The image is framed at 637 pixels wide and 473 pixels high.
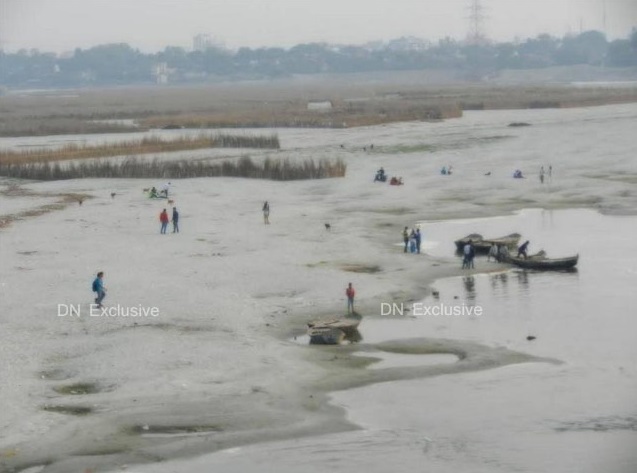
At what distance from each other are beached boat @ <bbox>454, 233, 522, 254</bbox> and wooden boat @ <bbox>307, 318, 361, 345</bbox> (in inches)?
424

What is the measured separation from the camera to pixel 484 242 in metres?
35.6

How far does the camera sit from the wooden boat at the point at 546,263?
108ft

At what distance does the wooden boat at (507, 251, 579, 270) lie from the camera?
3300 centimetres

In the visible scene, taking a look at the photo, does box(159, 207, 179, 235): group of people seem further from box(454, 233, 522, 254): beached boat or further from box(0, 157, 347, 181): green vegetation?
box(0, 157, 347, 181): green vegetation

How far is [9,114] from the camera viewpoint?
4975 inches

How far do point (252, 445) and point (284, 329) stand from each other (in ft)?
24.4

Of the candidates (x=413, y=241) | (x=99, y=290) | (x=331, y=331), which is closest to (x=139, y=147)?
(x=413, y=241)

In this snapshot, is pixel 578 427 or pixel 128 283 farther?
pixel 128 283

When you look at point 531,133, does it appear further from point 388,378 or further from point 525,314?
point 388,378

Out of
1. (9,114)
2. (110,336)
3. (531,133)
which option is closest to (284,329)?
(110,336)

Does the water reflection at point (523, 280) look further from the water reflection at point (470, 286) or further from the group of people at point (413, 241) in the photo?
the group of people at point (413, 241)

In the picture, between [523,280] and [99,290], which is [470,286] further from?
[99,290]

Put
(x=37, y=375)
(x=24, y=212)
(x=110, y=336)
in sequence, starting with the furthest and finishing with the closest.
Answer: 1. (x=24, y=212)
2. (x=110, y=336)
3. (x=37, y=375)

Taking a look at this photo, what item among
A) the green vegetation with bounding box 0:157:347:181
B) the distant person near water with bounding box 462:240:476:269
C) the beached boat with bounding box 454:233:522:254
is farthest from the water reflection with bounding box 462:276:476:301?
the green vegetation with bounding box 0:157:347:181
